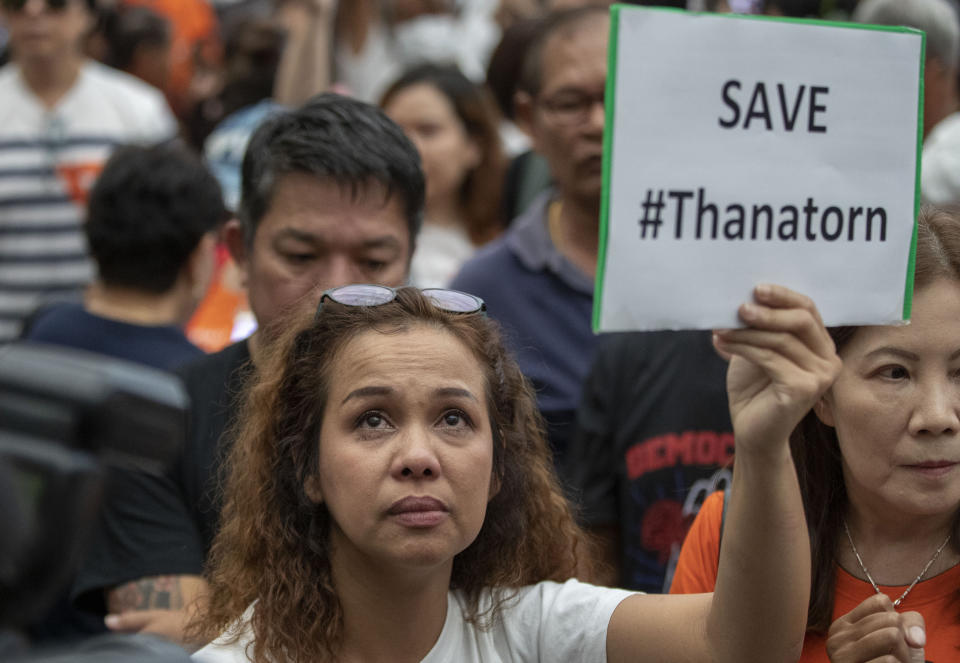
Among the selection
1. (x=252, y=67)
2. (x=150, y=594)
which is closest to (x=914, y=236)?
(x=150, y=594)

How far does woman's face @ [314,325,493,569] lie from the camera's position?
2.27 m

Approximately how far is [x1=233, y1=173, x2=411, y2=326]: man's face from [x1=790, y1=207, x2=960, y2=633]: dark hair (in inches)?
42.9

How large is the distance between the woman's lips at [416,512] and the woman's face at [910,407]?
76 centimetres

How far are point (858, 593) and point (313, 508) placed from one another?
1.02 meters

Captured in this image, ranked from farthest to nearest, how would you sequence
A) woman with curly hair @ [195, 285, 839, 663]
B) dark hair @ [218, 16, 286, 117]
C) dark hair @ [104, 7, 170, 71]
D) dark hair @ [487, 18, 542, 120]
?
1. dark hair @ [104, 7, 170, 71]
2. dark hair @ [218, 16, 286, 117]
3. dark hair @ [487, 18, 542, 120]
4. woman with curly hair @ [195, 285, 839, 663]

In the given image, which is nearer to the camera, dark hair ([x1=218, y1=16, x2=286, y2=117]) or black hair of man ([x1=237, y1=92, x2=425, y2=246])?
black hair of man ([x1=237, y1=92, x2=425, y2=246])

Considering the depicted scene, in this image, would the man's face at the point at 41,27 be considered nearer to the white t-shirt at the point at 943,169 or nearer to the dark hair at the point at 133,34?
the dark hair at the point at 133,34

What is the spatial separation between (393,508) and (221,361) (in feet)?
3.43

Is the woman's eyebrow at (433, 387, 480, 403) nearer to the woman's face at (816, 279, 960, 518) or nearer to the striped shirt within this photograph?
the woman's face at (816, 279, 960, 518)

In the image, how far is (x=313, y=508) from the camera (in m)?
2.48

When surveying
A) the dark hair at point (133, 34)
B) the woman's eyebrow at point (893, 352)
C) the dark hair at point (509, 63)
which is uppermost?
the dark hair at point (133, 34)

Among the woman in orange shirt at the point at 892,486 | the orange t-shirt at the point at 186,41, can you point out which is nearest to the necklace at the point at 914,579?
the woman in orange shirt at the point at 892,486

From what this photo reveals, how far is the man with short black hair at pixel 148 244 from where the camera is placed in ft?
13.6

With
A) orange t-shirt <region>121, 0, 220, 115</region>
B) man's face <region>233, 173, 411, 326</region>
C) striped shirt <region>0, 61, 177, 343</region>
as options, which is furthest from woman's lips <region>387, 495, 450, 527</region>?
orange t-shirt <region>121, 0, 220, 115</region>
